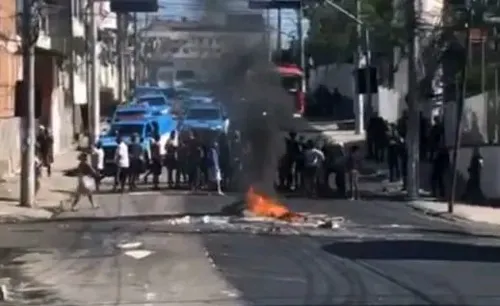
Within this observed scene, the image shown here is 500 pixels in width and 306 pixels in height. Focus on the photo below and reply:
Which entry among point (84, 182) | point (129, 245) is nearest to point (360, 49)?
point (84, 182)

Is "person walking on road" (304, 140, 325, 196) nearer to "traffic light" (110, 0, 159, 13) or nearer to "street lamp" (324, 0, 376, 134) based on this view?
"street lamp" (324, 0, 376, 134)

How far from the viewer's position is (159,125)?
172 feet

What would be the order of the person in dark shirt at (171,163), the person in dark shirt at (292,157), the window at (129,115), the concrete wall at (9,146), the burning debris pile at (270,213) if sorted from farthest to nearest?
the window at (129,115), the concrete wall at (9,146), the person in dark shirt at (171,163), the person in dark shirt at (292,157), the burning debris pile at (270,213)

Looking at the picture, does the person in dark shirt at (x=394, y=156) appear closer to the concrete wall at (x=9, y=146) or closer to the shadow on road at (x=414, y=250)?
the concrete wall at (x=9, y=146)

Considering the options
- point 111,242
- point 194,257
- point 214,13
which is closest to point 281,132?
point 214,13

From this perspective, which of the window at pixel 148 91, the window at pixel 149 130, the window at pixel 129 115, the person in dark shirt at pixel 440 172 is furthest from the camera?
the window at pixel 148 91

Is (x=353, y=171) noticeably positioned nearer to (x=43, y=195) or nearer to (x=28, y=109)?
(x=43, y=195)

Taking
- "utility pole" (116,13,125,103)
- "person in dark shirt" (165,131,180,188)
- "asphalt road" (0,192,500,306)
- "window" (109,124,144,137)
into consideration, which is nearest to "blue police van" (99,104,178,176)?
"window" (109,124,144,137)

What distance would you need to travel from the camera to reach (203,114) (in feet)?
142

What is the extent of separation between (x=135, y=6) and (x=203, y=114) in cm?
394

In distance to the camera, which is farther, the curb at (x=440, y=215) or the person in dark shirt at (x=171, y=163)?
the person in dark shirt at (x=171, y=163)

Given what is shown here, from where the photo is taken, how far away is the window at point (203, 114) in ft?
131

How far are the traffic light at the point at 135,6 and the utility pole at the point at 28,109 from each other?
7.20m

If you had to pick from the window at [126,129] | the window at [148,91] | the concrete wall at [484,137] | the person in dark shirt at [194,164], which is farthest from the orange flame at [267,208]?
the window at [148,91]
